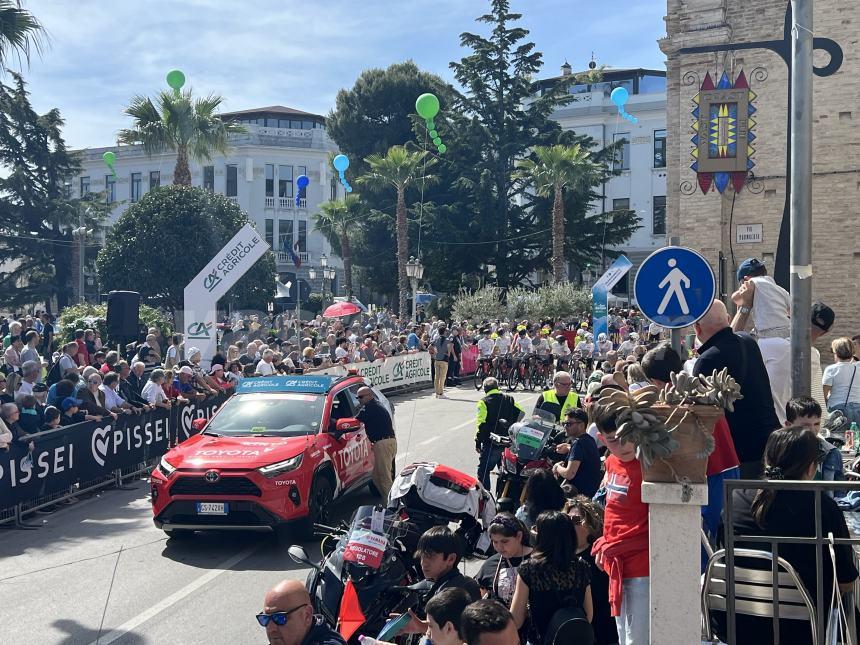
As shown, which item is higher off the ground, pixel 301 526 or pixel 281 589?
pixel 281 589

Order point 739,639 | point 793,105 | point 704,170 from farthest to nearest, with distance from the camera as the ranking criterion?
point 704,170
point 793,105
point 739,639

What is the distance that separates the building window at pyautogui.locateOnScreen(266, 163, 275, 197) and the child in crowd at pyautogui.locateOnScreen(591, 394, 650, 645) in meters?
66.9

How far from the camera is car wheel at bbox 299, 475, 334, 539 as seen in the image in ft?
33.8

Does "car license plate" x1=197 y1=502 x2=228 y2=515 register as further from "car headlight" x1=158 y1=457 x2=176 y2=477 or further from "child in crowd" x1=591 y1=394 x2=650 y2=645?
"child in crowd" x1=591 y1=394 x2=650 y2=645

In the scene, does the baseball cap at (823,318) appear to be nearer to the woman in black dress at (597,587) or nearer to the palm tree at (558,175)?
the woman in black dress at (597,587)

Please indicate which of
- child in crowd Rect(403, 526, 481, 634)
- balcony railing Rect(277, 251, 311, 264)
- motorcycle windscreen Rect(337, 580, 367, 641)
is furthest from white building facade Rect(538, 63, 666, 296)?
child in crowd Rect(403, 526, 481, 634)

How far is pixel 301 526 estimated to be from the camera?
10266 mm

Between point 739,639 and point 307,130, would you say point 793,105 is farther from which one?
→ point 307,130

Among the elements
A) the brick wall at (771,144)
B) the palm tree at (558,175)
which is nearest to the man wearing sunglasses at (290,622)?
the brick wall at (771,144)

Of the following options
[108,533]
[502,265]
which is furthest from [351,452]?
[502,265]

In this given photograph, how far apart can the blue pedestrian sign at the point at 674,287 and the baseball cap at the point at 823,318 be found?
2.44 meters

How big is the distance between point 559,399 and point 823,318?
2957mm

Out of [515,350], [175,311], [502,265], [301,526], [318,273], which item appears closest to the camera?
[301,526]

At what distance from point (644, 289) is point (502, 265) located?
146 feet
